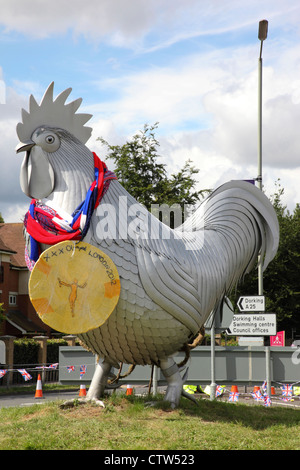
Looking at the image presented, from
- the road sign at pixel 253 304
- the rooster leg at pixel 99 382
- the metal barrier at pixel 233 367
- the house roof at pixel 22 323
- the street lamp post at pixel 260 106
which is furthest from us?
the house roof at pixel 22 323

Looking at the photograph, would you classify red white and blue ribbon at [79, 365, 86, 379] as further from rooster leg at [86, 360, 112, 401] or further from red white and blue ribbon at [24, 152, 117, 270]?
red white and blue ribbon at [24, 152, 117, 270]

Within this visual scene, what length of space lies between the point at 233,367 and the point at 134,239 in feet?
18.8

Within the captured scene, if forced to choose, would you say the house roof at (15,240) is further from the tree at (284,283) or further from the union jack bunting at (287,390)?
the union jack bunting at (287,390)

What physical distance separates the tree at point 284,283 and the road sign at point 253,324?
20431 mm

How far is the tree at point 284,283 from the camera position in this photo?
32781mm

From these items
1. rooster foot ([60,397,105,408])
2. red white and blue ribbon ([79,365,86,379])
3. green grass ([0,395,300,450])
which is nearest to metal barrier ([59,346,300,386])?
red white and blue ribbon ([79,365,86,379])

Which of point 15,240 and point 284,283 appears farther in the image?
point 15,240

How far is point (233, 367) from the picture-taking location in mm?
12273

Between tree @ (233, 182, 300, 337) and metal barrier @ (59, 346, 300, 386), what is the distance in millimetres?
19950

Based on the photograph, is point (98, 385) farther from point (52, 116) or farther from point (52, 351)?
point (52, 351)

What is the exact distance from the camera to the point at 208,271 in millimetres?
8125

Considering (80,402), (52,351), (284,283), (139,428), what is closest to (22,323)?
(52,351)

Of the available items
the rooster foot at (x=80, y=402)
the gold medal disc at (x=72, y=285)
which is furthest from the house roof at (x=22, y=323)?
the gold medal disc at (x=72, y=285)

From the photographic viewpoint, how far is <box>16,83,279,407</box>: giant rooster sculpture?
752 centimetres
